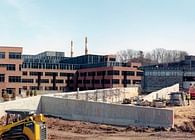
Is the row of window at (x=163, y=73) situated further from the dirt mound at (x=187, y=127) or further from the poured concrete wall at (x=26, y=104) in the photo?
the dirt mound at (x=187, y=127)

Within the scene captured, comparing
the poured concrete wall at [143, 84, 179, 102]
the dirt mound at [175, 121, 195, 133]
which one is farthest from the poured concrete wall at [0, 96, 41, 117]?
the poured concrete wall at [143, 84, 179, 102]

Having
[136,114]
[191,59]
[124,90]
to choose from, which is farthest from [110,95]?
[191,59]

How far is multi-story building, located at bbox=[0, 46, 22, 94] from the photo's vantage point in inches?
2955

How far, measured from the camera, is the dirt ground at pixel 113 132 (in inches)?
964

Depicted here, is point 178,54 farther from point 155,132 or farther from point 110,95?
point 155,132

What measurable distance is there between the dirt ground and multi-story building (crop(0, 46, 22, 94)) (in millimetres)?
46585

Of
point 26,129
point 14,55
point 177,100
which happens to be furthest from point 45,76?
point 26,129

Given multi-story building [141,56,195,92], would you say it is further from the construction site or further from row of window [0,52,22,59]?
the construction site

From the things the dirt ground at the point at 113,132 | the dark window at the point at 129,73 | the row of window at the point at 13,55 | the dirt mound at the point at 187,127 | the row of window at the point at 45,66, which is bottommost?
the dirt ground at the point at 113,132

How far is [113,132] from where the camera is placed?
26.5 meters

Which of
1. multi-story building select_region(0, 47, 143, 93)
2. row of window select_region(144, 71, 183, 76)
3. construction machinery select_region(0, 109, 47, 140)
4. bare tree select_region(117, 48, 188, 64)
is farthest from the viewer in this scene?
bare tree select_region(117, 48, 188, 64)

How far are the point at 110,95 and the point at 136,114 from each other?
85.4ft

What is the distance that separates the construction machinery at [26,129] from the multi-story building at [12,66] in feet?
192

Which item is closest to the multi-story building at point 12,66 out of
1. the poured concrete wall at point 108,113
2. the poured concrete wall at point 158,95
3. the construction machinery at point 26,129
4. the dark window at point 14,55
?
the dark window at point 14,55
